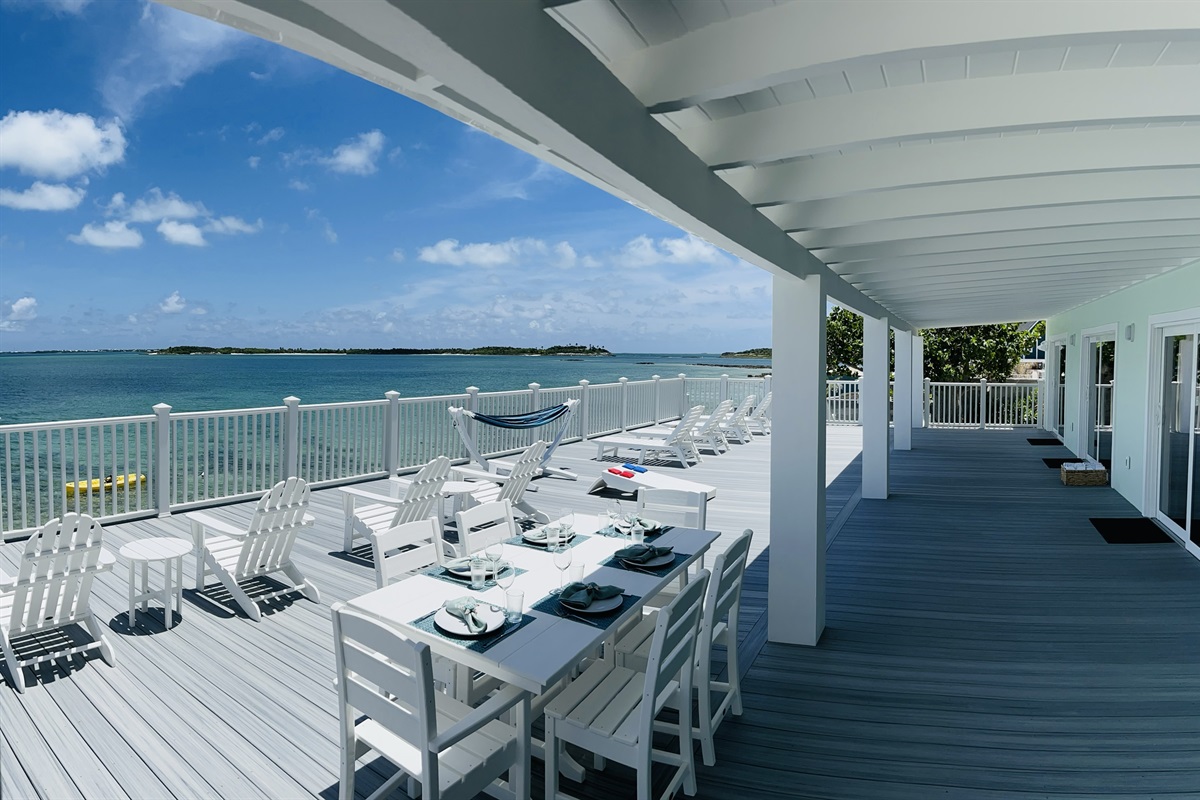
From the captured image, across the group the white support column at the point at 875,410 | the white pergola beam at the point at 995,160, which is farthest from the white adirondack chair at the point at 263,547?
the white support column at the point at 875,410

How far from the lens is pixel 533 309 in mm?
59188

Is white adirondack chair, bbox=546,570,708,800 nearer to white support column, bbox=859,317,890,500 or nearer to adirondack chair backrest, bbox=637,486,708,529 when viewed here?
adirondack chair backrest, bbox=637,486,708,529

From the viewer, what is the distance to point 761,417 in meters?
14.9

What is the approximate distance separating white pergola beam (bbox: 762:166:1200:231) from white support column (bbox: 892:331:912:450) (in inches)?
363

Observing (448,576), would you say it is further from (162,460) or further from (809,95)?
(162,460)

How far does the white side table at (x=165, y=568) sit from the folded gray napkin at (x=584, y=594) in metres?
2.79

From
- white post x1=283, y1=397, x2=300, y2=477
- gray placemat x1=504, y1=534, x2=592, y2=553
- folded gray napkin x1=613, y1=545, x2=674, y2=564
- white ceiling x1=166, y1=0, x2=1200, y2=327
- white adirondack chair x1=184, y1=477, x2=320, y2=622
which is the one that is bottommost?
white adirondack chair x1=184, y1=477, x2=320, y2=622

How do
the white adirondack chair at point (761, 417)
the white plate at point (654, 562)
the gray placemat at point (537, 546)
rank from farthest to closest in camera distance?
1. the white adirondack chair at point (761, 417)
2. the gray placemat at point (537, 546)
3. the white plate at point (654, 562)

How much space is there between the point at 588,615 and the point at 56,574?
118 inches

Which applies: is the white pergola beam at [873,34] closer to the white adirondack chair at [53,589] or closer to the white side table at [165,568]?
the white adirondack chair at [53,589]

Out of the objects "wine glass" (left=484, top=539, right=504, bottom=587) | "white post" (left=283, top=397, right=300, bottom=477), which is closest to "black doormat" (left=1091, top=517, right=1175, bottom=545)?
"wine glass" (left=484, top=539, right=504, bottom=587)

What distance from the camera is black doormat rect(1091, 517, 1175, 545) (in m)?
6.67

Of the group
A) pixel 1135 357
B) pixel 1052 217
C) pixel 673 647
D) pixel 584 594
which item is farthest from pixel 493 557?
pixel 1135 357

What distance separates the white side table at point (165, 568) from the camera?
4324 mm
